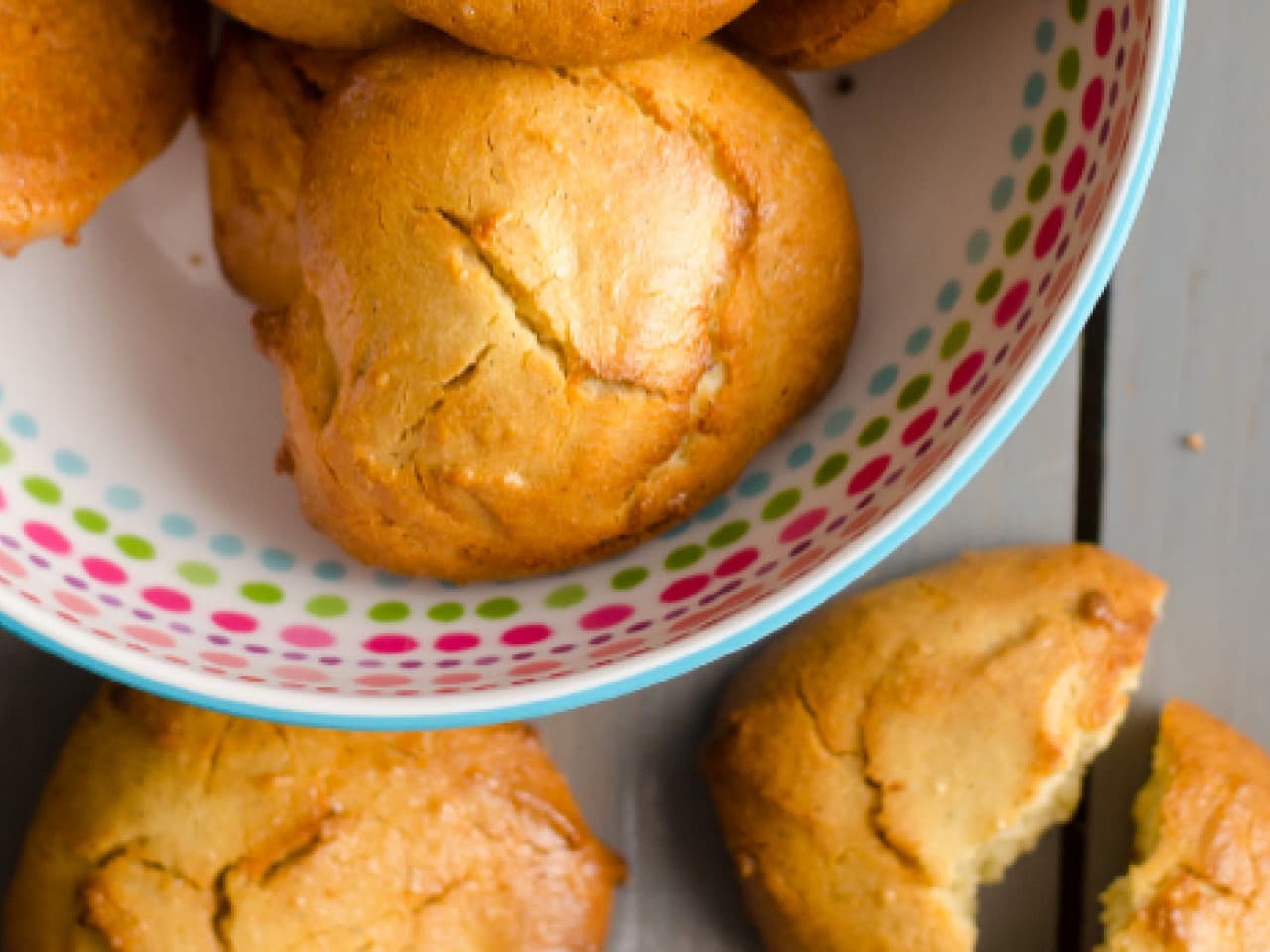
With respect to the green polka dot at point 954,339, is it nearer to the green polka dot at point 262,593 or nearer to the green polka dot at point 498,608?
the green polka dot at point 498,608

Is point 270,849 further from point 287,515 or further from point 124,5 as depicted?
point 124,5

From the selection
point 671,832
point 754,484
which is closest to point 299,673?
point 754,484

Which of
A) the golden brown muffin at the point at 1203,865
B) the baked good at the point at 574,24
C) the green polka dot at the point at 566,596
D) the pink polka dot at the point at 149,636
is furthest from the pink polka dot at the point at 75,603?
the golden brown muffin at the point at 1203,865

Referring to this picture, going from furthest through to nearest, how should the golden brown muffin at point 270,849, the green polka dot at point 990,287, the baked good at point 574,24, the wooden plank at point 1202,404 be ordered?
the wooden plank at point 1202,404 → the golden brown muffin at point 270,849 → the green polka dot at point 990,287 → the baked good at point 574,24

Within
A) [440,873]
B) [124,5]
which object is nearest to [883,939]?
[440,873]

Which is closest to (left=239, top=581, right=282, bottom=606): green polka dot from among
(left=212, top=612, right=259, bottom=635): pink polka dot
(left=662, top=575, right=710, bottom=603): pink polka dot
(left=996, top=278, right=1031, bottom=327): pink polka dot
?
(left=212, top=612, right=259, bottom=635): pink polka dot

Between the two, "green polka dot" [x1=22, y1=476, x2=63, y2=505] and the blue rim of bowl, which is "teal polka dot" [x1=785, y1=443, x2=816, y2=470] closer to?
the blue rim of bowl

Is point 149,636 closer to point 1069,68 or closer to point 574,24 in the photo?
point 574,24
